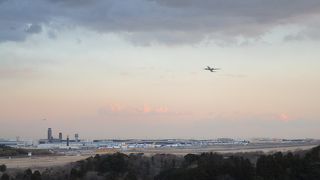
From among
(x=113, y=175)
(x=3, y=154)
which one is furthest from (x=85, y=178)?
(x=3, y=154)

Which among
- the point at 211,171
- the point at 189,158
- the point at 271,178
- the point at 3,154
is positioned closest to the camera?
the point at 271,178

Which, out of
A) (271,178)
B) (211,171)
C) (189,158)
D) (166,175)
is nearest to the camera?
(271,178)

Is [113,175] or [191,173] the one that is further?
[113,175]

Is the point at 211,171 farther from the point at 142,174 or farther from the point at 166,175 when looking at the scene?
the point at 142,174

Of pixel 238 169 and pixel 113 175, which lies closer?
pixel 238 169

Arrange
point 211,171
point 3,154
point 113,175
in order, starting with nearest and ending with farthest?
point 211,171
point 113,175
point 3,154

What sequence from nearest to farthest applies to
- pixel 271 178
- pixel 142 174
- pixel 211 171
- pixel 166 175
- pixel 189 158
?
pixel 271 178
pixel 211 171
pixel 166 175
pixel 142 174
pixel 189 158

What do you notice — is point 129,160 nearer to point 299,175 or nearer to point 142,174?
point 142,174

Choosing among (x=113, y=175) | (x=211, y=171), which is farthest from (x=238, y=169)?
(x=113, y=175)
